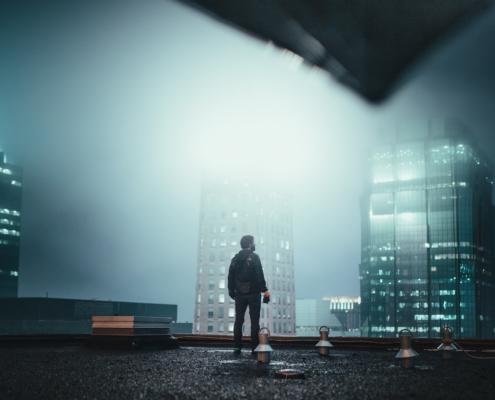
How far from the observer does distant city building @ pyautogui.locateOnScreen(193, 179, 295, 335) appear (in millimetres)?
150375

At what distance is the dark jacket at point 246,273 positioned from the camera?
24.4 feet

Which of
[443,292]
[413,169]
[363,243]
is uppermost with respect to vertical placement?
[413,169]

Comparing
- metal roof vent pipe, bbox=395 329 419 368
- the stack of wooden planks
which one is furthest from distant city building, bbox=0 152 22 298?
metal roof vent pipe, bbox=395 329 419 368

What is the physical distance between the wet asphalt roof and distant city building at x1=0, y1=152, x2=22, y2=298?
13545 cm

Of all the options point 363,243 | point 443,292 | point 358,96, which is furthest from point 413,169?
point 358,96

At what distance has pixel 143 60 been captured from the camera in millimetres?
95500

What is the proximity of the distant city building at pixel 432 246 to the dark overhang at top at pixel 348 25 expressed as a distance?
14179 centimetres

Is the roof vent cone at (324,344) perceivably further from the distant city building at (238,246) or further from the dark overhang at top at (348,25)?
the distant city building at (238,246)

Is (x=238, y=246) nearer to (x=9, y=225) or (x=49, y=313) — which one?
(x=9, y=225)

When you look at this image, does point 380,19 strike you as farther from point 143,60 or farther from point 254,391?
point 143,60

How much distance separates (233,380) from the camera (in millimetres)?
4094

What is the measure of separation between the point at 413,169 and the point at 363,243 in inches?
1107

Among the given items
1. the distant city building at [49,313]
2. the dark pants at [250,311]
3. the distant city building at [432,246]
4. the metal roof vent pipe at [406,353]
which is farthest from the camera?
the distant city building at [432,246]

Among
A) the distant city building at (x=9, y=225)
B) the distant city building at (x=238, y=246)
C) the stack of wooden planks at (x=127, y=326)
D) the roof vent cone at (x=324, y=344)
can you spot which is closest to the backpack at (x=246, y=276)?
the roof vent cone at (x=324, y=344)
